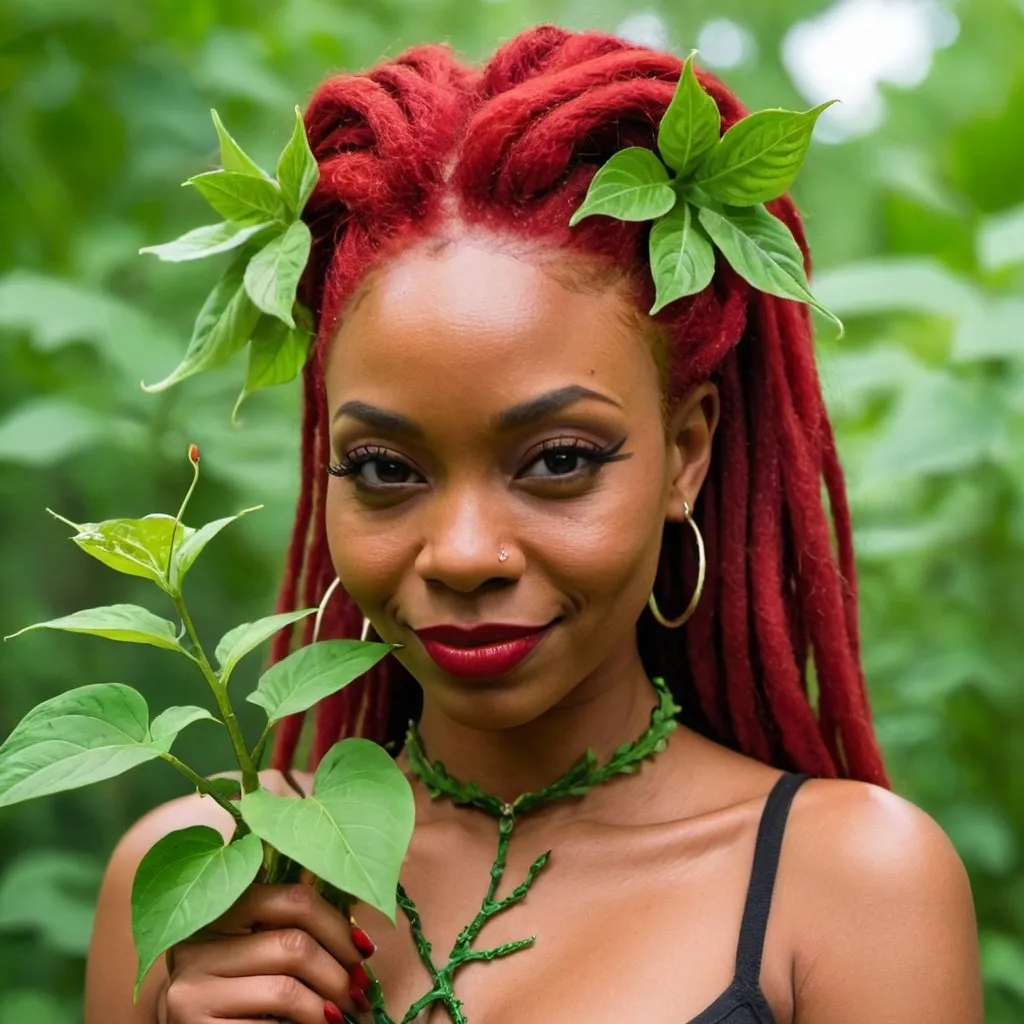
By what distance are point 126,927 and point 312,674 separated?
1.77 ft

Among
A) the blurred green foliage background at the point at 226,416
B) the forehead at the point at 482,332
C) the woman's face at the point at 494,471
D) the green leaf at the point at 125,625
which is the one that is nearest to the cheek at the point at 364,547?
the woman's face at the point at 494,471

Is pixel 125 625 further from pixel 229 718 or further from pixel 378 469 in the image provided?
pixel 378 469

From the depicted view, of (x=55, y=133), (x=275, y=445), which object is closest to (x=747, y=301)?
(x=275, y=445)

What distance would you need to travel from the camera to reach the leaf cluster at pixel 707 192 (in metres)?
1.75

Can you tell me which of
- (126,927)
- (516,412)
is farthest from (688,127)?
(126,927)

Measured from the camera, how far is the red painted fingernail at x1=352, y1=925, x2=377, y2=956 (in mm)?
1764

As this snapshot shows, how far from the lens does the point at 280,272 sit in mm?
1854

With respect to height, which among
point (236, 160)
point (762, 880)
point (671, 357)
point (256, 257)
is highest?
point (236, 160)

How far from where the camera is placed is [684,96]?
69.2 inches

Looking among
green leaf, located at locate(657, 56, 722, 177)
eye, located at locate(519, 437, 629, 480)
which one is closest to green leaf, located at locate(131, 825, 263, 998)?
eye, located at locate(519, 437, 629, 480)

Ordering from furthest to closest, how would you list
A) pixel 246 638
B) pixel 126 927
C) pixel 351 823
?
pixel 126 927, pixel 246 638, pixel 351 823

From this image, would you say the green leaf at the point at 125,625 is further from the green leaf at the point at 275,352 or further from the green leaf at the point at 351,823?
the green leaf at the point at 275,352

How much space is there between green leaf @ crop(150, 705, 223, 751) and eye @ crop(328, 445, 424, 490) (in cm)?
32

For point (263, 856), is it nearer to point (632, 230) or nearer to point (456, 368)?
point (456, 368)
